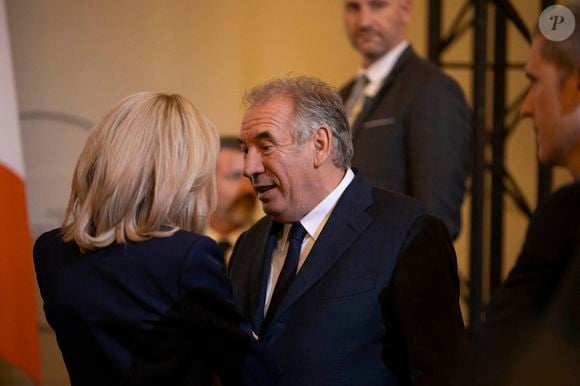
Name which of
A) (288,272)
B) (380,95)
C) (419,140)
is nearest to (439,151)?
(419,140)

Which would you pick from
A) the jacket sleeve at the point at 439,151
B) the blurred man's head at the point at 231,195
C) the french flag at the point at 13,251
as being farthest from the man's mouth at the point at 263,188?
the french flag at the point at 13,251

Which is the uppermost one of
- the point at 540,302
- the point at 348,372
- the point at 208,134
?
the point at 208,134

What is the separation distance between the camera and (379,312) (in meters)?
1.93

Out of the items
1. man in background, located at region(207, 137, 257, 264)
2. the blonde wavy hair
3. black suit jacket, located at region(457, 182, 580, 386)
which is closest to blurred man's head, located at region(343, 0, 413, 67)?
man in background, located at region(207, 137, 257, 264)

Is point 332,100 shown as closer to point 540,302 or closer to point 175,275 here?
point 175,275

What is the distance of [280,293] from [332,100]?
0.43 meters

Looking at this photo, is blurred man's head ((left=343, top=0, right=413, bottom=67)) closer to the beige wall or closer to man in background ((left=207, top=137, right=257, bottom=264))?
man in background ((left=207, top=137, right=257, bottom=264))

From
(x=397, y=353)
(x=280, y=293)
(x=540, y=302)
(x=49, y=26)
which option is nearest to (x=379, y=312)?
(x=397, y=353)

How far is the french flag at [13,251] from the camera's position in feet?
11.2

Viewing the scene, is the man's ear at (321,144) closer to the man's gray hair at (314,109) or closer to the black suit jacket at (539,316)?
the man's gray hair at (314,109)

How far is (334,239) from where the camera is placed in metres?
2.00

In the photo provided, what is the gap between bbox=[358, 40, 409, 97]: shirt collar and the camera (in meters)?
3.14

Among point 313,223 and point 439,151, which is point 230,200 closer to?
point 439,151

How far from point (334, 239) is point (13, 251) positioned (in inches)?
71.3
